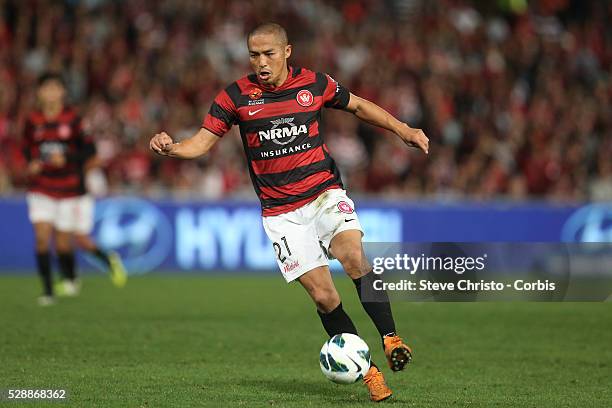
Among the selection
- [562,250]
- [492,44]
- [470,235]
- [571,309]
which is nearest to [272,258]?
[470,235]

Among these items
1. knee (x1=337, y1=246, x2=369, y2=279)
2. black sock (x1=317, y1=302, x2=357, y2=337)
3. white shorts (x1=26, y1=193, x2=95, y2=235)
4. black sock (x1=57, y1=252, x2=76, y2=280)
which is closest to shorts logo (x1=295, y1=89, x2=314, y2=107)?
knee (x1=337, y1=246, x2=369, y2=279)

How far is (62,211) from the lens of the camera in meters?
14.1

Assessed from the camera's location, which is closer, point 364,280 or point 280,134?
point 364,280

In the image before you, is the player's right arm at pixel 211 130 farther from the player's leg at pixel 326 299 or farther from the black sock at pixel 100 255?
the black sock at pixel 100 255

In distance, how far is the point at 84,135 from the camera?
1375cm

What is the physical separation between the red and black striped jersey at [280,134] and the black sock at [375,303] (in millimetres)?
678

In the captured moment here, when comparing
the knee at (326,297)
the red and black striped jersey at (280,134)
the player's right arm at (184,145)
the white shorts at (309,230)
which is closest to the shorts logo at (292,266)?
the white shorts at (309,230)

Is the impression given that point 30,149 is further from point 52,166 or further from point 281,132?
point 281,132

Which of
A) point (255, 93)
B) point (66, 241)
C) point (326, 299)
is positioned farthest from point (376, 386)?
point (66, 241)

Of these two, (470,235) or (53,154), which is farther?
(470,235)

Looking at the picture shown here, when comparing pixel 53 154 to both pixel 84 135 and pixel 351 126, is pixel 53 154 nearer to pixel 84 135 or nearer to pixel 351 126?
pixel 84 135

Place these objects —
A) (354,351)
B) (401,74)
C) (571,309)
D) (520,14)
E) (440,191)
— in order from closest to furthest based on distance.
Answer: (354,351) < (571,309) < (440,191) < (401,74) < (520,14)

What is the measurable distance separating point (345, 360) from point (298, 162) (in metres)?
1.40

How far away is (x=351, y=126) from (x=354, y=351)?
13.9 m
